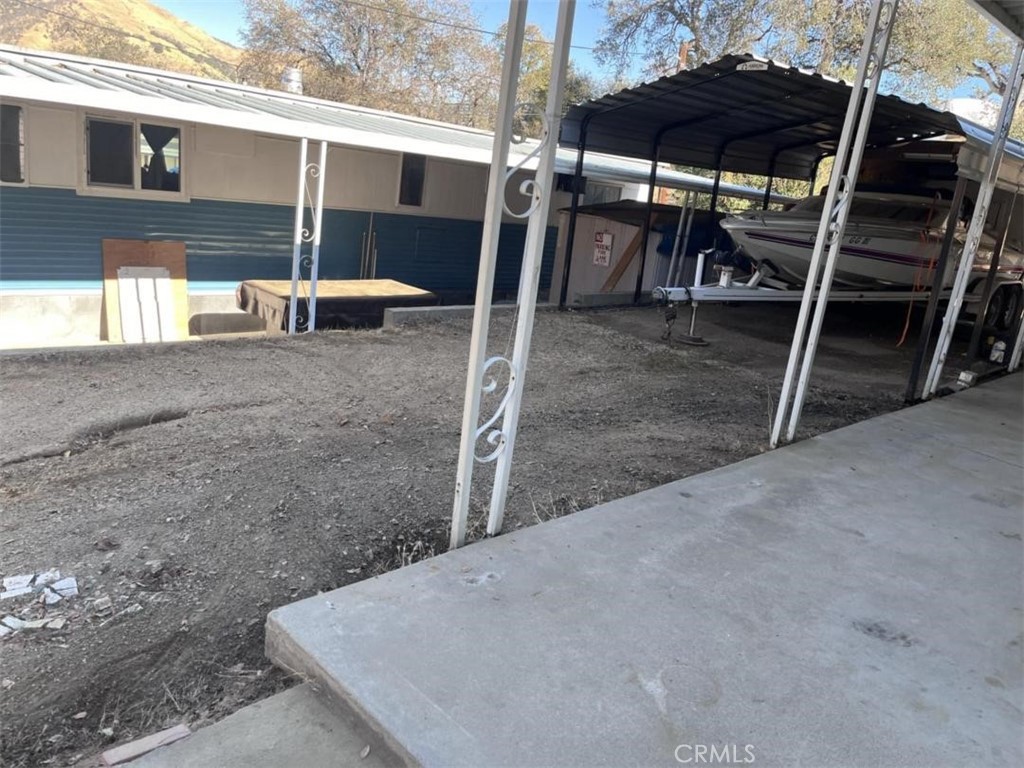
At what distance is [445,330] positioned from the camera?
8.22 m

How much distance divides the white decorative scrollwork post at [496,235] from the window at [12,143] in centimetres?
840

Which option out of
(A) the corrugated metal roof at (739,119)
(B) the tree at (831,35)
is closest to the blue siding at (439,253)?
(A) the corrugated metal roof at (739,119)

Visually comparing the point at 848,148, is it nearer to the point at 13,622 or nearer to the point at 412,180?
the point at 13,622

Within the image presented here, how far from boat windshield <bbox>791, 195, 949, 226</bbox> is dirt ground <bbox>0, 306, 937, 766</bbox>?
2610mm

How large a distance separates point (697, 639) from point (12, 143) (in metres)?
A: 9.54

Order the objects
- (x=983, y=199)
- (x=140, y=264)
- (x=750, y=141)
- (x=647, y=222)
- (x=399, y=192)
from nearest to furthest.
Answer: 1. (x=983, y=199)
2. (x=140, y=264)
3. (x=647, y=222)
4. (x=750, y=141)
5. (x=399, y=192)

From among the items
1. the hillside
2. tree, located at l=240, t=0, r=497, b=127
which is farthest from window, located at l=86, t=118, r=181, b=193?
the hillside

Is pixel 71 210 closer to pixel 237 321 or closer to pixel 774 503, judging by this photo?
pixel 237 321

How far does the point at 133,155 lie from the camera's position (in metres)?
9.27

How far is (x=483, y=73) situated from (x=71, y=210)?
22.8 metres

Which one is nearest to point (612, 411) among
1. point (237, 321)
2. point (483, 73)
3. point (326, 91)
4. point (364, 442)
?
point (364, 442)

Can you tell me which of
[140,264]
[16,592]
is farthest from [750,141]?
[16,592]

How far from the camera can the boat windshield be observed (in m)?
9.21

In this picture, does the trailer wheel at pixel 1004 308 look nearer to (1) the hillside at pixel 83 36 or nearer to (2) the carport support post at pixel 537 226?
(2) the carport support post at pixel 537 226
